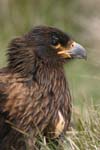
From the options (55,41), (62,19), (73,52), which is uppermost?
(55,41)

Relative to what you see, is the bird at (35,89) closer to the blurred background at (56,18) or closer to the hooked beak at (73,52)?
the hooked beak at (73,52)

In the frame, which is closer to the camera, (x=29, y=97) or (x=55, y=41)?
(x=29, y=97)

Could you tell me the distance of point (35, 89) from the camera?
934 centimetres

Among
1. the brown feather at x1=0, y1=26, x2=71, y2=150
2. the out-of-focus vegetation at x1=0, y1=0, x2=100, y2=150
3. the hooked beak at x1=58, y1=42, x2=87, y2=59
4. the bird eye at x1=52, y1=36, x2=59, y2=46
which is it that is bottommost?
the out-of-focus vegetation at x1=0, y1=0, x2=100, y2=150

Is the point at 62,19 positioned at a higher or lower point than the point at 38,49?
lower

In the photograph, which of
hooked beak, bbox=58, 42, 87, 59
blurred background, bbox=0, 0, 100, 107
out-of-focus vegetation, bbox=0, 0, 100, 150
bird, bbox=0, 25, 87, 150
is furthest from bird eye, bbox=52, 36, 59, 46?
blurred background, bbox=0, 0, 100, 107

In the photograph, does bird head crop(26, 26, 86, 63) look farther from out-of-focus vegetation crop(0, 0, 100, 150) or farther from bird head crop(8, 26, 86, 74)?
out-of-focus vegetation crop(0, 0, 100, 150)

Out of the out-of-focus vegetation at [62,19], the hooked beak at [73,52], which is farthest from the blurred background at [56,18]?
the hooked beak at [73,52]

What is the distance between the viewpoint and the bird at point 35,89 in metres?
9.16

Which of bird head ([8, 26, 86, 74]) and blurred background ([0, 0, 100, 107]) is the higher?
bird head ([8, 26, 86, 74])

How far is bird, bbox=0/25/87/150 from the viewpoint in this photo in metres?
9.16

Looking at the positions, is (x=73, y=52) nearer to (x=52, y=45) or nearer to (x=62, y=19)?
(x=52, y=45)

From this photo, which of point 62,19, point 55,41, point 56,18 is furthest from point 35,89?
point 62,19

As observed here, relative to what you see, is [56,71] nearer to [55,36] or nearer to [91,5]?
[55,36]
